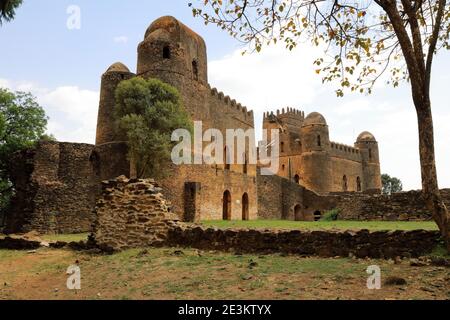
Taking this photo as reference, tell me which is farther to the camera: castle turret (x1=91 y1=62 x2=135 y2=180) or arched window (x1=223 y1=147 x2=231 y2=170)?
Result: arched window (x1=223 y1=147 x2=231 y2=170)

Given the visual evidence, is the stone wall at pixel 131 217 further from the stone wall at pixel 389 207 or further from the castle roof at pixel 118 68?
the castle roof at pixel 118 68

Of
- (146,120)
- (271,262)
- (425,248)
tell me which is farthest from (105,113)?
(425,248)

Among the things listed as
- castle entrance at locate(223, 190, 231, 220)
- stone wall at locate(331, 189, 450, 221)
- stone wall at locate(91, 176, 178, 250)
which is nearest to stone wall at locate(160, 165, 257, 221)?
castle entrance at locate(223, 190, 231, 220)

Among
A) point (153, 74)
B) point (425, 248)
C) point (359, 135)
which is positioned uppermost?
point (359, 135)

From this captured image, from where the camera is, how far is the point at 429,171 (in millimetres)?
7812

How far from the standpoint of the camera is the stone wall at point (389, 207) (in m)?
16.7

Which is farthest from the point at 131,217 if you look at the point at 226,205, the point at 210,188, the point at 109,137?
the point at 226,205

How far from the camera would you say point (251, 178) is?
34.5 meters

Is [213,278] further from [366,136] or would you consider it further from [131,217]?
[366,136]

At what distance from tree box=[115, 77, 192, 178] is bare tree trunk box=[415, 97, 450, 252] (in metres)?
16.0

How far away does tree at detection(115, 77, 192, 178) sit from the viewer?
2234cm

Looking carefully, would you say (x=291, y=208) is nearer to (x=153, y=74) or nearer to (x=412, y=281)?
(x=153, y=74)

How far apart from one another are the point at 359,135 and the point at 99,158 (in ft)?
162

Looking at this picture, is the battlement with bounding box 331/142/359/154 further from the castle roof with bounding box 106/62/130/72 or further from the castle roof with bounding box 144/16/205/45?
the castle roof with bounding box 106/62/130/72
